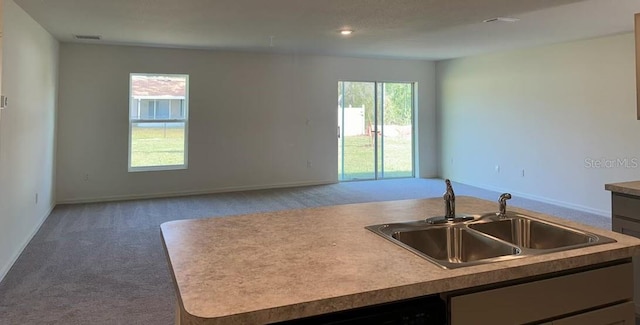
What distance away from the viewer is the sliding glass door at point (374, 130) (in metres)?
7.93

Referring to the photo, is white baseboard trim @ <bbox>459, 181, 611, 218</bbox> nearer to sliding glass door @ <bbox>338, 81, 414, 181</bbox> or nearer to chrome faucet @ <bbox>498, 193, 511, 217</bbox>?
sliding glass door @ <bbox>338, 81, 414, 181</bbox>

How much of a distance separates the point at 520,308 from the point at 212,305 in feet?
2.86

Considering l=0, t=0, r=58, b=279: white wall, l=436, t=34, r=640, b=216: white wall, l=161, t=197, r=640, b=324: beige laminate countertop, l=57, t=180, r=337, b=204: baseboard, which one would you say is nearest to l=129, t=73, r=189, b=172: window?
l=57, t=180, r=337, b=204: baseboard

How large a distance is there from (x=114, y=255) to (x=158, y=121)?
3265 mm

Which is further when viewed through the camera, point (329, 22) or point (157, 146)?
point (157, 146)

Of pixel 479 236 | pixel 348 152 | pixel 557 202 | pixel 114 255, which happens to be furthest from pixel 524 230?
pixel 348 152

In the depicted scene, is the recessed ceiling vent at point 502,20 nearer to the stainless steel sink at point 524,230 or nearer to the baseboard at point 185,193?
the stainless steel sink at point 524,230

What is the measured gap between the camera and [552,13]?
13.7 ft

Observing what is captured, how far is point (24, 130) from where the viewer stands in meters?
4.20

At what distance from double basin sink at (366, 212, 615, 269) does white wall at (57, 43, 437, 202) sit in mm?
5648

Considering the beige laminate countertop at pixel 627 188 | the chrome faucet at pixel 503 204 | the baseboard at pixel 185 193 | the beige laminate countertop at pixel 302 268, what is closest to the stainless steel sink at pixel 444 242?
the beige laminate countertop at pixel 302 268

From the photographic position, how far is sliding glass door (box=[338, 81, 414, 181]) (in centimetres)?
Result: 793

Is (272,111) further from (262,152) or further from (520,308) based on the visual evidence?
(520,308)

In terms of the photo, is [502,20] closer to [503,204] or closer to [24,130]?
[503,204]
